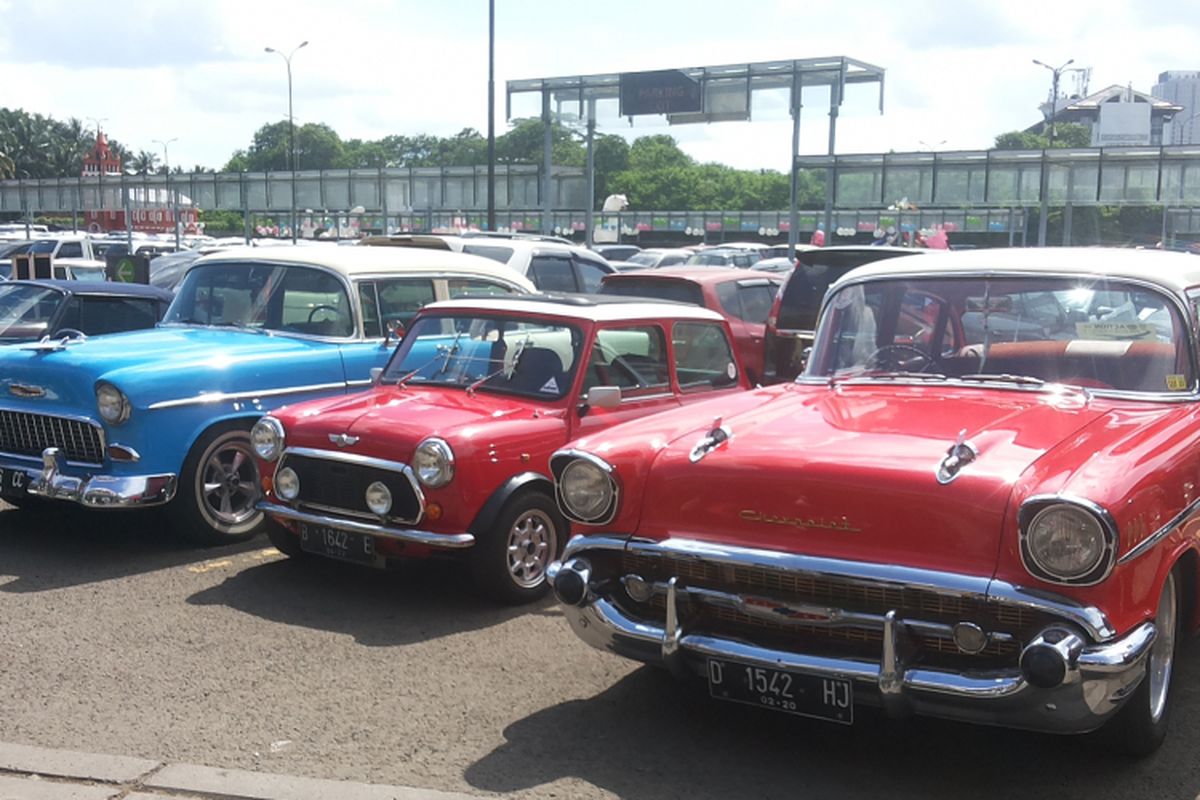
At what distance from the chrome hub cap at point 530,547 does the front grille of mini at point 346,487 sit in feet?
1.88

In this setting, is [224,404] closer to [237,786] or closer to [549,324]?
[549,324]

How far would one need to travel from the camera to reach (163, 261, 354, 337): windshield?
8844 millimetres

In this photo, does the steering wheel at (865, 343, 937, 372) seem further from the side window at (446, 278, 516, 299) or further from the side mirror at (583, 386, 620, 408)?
the side window at (446, 278, 516, 299)

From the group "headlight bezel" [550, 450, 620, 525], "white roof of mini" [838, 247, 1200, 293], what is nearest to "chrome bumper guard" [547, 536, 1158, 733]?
"headlight bezel" [550, 450, 620, 525]

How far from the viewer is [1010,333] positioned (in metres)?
5.63

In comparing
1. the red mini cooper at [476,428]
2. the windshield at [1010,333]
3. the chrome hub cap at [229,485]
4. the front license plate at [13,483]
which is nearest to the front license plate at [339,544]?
the red mini cooper at [476,428]

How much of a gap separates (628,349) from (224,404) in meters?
2.52

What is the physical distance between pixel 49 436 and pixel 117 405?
0.63 m

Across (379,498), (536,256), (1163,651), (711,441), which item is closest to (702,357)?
(379,498)

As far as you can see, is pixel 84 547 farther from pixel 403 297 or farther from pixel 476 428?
pixel 476 428

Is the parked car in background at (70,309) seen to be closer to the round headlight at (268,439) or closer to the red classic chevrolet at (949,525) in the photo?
the round headlight at (268,439)

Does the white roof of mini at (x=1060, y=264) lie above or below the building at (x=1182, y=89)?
below

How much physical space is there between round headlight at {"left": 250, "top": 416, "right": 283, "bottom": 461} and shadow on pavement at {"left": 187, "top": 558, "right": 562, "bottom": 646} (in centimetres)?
74

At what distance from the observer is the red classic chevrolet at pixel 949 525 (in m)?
4.03
